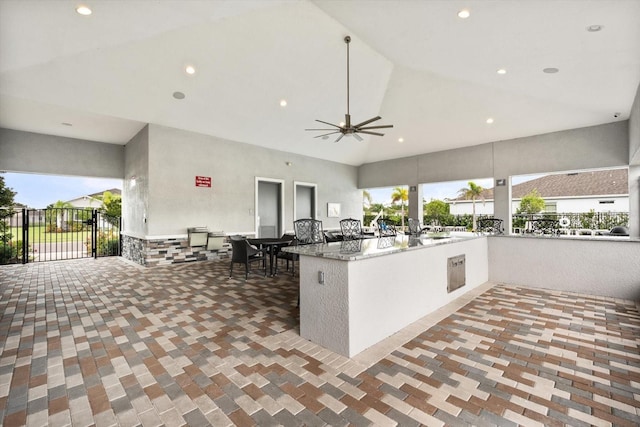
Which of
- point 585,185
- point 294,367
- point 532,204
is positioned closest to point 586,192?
point 585,185

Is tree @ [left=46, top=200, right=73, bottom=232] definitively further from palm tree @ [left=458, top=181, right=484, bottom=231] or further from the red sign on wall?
palm tree @ [left=458, top=181, right=484, bottom=231]

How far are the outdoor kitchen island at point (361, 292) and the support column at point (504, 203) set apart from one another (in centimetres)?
557

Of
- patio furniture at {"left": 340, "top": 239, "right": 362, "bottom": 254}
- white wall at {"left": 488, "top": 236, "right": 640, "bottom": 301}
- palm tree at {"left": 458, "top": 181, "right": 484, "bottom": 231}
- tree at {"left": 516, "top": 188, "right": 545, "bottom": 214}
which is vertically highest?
palm tree at {"left": 458, "top": 181, "right": 484, "bottom": 231}

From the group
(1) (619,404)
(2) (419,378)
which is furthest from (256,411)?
(1) (619,404)

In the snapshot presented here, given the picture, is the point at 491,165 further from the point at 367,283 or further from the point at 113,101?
the point at 113,101

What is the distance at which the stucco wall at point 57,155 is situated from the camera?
641cm

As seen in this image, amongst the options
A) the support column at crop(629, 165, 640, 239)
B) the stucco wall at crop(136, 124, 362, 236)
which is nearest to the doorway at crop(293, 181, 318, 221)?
the stucco wall at crop(136, 124, 362, 236)

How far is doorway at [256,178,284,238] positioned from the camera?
8.27m

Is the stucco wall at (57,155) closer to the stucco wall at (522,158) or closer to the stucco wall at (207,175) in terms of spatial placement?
the stucco wall at (207,175)

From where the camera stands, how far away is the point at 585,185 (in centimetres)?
1336

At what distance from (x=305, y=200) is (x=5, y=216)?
749cm

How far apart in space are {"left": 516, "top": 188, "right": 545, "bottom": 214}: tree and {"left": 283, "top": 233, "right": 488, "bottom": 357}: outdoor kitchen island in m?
14.4

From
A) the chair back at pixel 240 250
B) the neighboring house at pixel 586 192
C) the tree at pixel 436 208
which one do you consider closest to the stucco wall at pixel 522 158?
the neighboring house at pixel 586 192

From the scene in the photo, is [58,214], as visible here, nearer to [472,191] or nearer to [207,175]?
[207,175]
